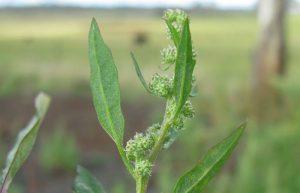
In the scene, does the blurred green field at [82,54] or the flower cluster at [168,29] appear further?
the blurred green field at [82,54]

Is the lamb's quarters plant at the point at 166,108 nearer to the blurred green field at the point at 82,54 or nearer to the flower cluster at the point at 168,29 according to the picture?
the flower cluster at the point at 168,29

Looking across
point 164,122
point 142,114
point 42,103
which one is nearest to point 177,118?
point 164,122

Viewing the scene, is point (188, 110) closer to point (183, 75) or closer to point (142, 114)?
point (183, 75)

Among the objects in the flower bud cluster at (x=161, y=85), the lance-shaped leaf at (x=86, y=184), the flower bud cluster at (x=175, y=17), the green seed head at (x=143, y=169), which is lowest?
the lance-shaped leaf at (x=86, y=184)

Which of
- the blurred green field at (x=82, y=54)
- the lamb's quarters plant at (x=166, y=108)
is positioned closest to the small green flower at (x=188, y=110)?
the lamb's quarters plant at (x=166, y=108)

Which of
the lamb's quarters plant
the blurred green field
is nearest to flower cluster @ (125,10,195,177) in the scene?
the lamb's quarters plant

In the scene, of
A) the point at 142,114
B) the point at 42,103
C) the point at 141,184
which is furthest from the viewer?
the point at 142,114

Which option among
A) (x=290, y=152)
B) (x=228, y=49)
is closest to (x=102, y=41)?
(x=290, y=152)
